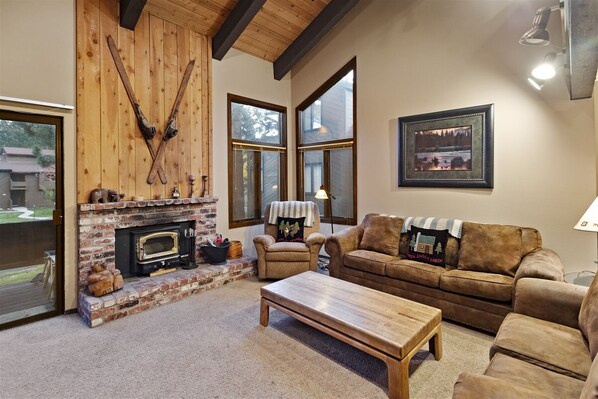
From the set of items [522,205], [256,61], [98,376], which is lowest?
[98,376]

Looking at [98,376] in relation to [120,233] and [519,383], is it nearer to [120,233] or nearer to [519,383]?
[120,233]

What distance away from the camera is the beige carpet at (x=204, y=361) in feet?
6.64

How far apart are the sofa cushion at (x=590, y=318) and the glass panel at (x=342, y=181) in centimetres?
326

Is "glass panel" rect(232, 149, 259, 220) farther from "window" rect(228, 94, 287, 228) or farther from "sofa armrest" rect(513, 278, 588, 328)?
"sofa armrest" rect(513, 278, 588, 328)

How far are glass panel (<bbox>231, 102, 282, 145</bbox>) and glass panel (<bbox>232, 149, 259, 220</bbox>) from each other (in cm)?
29

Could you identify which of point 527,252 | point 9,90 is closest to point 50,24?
point 9,90

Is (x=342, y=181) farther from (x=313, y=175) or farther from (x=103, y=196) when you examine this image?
(x=103, y=196)

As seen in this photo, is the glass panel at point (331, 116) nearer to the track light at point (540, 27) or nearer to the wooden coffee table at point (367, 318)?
the track light at point (540, 27)

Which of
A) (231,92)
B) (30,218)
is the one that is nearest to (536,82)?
(231,92)

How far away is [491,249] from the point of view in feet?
10.1

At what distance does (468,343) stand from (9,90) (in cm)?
480

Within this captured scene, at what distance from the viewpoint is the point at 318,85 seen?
5.21 metres

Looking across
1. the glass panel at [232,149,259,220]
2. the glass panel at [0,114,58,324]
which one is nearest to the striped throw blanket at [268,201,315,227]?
the glass panel at [232,149,259,220]

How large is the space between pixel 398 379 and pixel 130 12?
453cm
